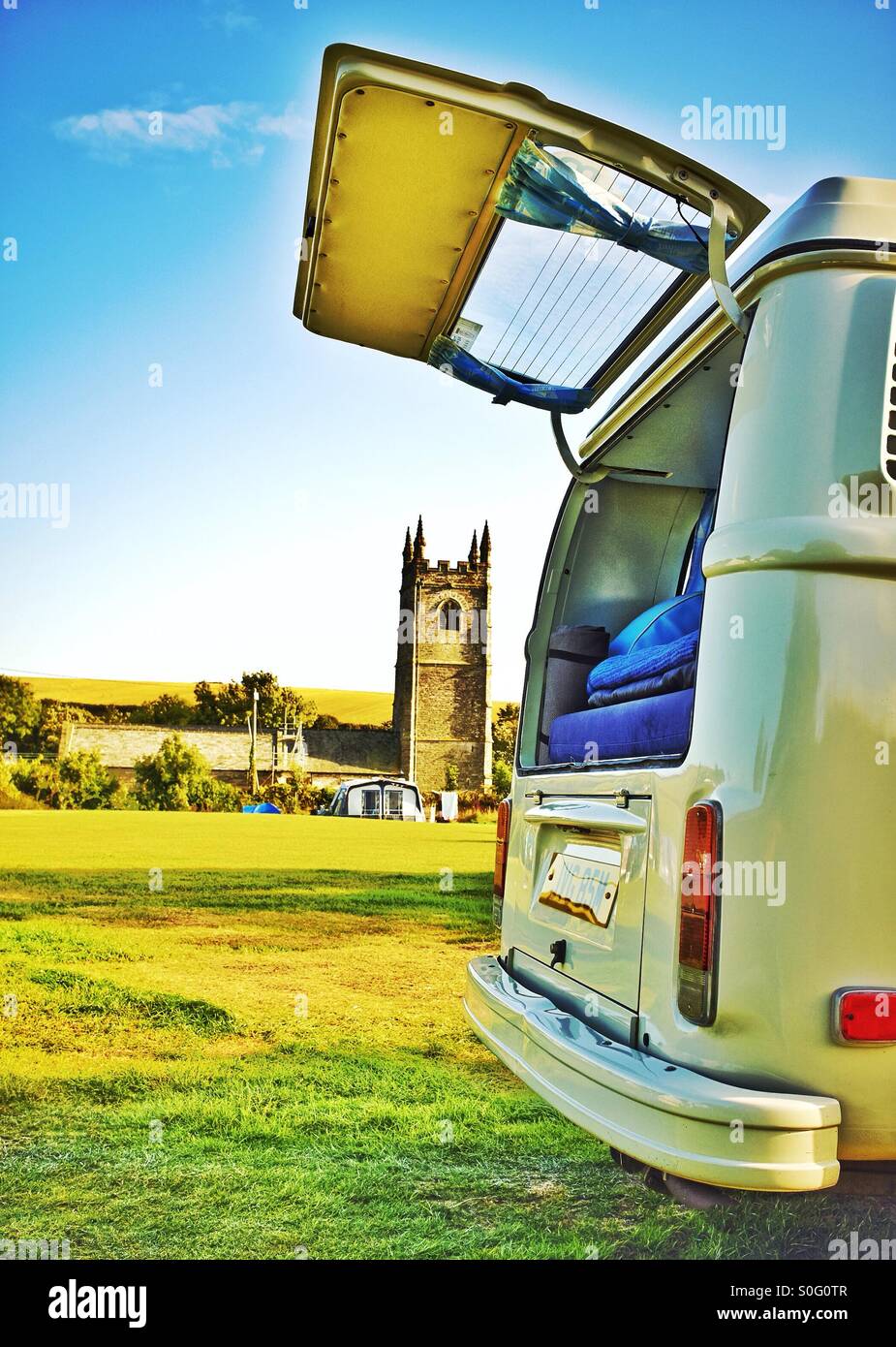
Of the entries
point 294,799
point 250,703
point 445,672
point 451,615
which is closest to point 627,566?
point 294,799

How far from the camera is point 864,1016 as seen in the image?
2537mm

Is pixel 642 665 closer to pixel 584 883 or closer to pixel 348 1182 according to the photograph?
pixel 584 883

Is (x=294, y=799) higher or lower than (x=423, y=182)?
lower

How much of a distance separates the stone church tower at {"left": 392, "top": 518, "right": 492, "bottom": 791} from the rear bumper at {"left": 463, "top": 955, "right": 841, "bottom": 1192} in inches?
3470

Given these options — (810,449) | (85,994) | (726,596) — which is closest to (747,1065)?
(726,596)

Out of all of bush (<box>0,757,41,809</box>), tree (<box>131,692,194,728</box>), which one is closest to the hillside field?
tree (<box>131,692,194,728</box>)

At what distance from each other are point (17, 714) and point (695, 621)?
85340mm

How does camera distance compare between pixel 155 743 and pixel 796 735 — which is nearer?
pixel 796 735

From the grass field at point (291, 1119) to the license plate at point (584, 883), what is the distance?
949 millimetres

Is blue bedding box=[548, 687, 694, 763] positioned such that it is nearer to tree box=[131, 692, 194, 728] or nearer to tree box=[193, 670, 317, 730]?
tree box=[193, 670, 317, 730]

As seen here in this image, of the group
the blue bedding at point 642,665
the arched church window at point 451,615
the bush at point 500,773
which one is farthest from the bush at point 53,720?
the blue bedding at point 642,665

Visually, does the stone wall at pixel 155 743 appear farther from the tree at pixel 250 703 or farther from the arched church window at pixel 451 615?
the arched church window at pixel 451 615

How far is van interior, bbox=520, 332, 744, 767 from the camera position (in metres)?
4.13

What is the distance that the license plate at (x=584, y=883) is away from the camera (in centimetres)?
344
